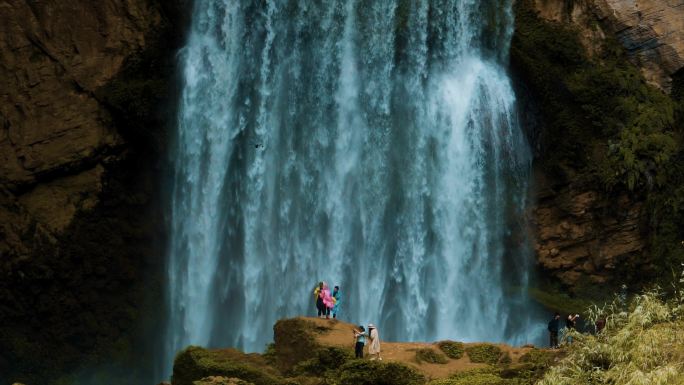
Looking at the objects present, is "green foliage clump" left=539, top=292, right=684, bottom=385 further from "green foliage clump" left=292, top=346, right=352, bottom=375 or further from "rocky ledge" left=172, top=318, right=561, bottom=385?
"green foliage clump" left=292, top=346, right=352, bottom=375

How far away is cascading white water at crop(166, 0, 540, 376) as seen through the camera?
37094 mm

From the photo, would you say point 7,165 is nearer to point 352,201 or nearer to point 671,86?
point 352,201

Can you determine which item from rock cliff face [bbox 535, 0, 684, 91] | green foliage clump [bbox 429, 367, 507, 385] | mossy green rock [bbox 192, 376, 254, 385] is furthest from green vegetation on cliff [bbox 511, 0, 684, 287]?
mossy green rock [bbox 192, 376, 254, 385]

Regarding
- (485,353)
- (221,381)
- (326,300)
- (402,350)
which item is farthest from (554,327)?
(221,381)

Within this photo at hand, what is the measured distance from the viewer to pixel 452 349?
28234mm

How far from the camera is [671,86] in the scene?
38812 millimetres

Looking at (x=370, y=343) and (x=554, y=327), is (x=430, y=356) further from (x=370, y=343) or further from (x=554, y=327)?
(x=554, y=327)

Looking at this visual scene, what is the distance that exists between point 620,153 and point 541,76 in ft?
12.3

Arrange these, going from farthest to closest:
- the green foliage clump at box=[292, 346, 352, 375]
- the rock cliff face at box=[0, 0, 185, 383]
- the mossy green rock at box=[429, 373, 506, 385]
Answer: the rock cliff face at box=[0, 0, 185, 383] < the green foliage clump at box=[292, 346, 352, 375] < the mossy green rock at box=[429, 373, 506, 385]

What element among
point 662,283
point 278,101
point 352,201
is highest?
point 278,101

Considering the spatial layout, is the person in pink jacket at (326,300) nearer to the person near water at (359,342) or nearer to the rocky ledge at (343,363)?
the rocky ledge at (343,363)

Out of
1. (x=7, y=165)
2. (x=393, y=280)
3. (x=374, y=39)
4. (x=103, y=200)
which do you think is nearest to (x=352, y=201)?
(x=393, y=280)

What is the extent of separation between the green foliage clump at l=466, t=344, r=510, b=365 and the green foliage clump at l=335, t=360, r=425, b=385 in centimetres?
337

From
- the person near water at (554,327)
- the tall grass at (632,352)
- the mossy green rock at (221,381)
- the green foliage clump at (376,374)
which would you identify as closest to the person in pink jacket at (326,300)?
the green foliage clump at (376,374)
